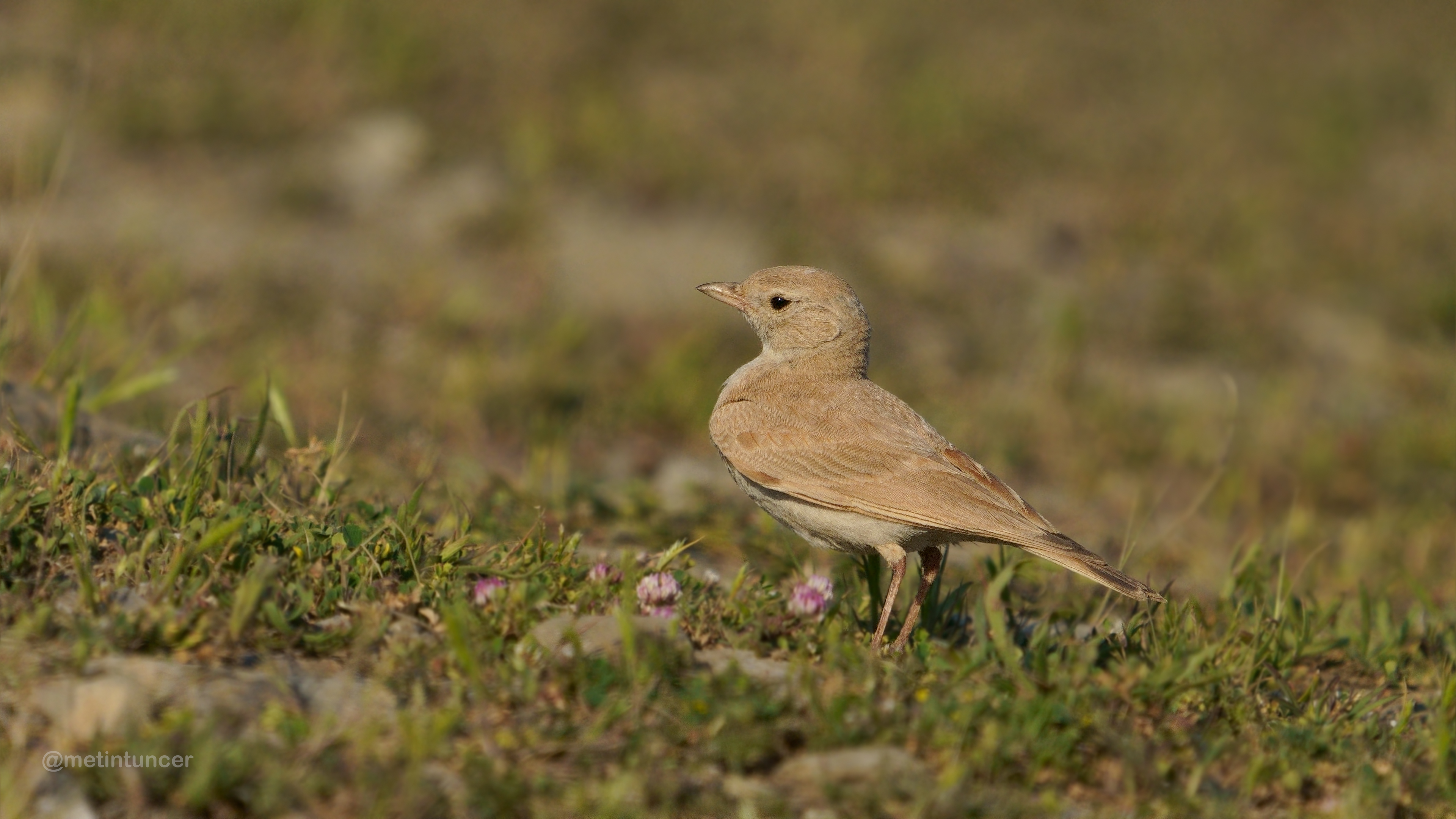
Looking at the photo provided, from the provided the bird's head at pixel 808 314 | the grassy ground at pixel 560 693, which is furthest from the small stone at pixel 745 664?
the bird's head at pixel 808 314

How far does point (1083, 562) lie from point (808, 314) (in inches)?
72.5

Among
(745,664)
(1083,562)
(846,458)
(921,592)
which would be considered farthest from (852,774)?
(846,458)

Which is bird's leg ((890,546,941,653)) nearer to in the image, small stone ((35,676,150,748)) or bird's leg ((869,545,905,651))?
bird's leg ((869,545,905,651))

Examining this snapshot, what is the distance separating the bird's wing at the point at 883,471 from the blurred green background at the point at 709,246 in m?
1.32

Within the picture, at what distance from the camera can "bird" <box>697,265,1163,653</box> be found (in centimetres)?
462

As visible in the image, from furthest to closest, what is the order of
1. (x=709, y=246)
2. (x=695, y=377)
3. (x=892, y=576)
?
(x=709, y=246) < (x=695, y=377) < (x=892, y=576)

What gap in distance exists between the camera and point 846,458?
4953 mm

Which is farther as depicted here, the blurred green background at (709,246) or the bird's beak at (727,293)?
the blurred green background at (709,246)

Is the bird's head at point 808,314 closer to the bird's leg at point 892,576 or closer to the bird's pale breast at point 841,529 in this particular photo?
the bird's pale breast at point 841,529

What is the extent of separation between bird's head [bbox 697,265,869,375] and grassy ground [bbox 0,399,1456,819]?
4.08 feet

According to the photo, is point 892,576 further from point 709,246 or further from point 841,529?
point 709,246

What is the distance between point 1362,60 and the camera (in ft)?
54.1

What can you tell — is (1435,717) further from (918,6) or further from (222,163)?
(918,6)

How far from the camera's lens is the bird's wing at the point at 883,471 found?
453 centimetres
